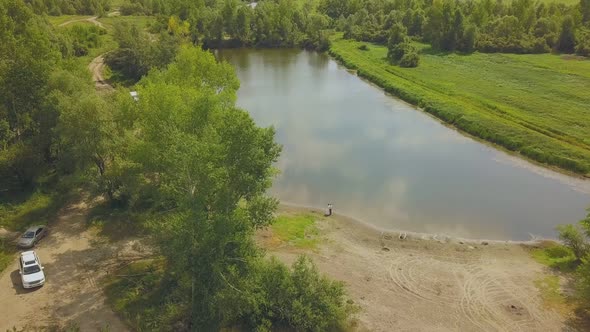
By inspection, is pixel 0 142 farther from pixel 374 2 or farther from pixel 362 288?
pixel 374 2

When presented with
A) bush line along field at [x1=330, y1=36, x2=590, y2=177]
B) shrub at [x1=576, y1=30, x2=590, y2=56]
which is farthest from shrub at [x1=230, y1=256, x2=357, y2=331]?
shrub at [x1=576, y1=30, x2=590, y2=56]

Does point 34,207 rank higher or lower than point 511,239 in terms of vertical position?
higher

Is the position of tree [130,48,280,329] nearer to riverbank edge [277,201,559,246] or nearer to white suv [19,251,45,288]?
white suv [19,251,45,288]

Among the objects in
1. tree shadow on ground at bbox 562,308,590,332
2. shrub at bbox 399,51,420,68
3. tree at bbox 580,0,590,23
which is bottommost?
tree shadow on ground at bbox 562,308,590,332

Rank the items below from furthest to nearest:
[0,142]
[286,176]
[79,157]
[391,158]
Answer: [391,158]
[286,176]
[0,142]
[79,157]

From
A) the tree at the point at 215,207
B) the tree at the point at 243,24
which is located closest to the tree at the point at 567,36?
the tree at the point at 243,24

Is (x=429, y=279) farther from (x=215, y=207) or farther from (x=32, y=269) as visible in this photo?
(x=32, y=269)

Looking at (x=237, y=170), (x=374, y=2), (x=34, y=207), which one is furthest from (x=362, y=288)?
(x=374, y=2)
